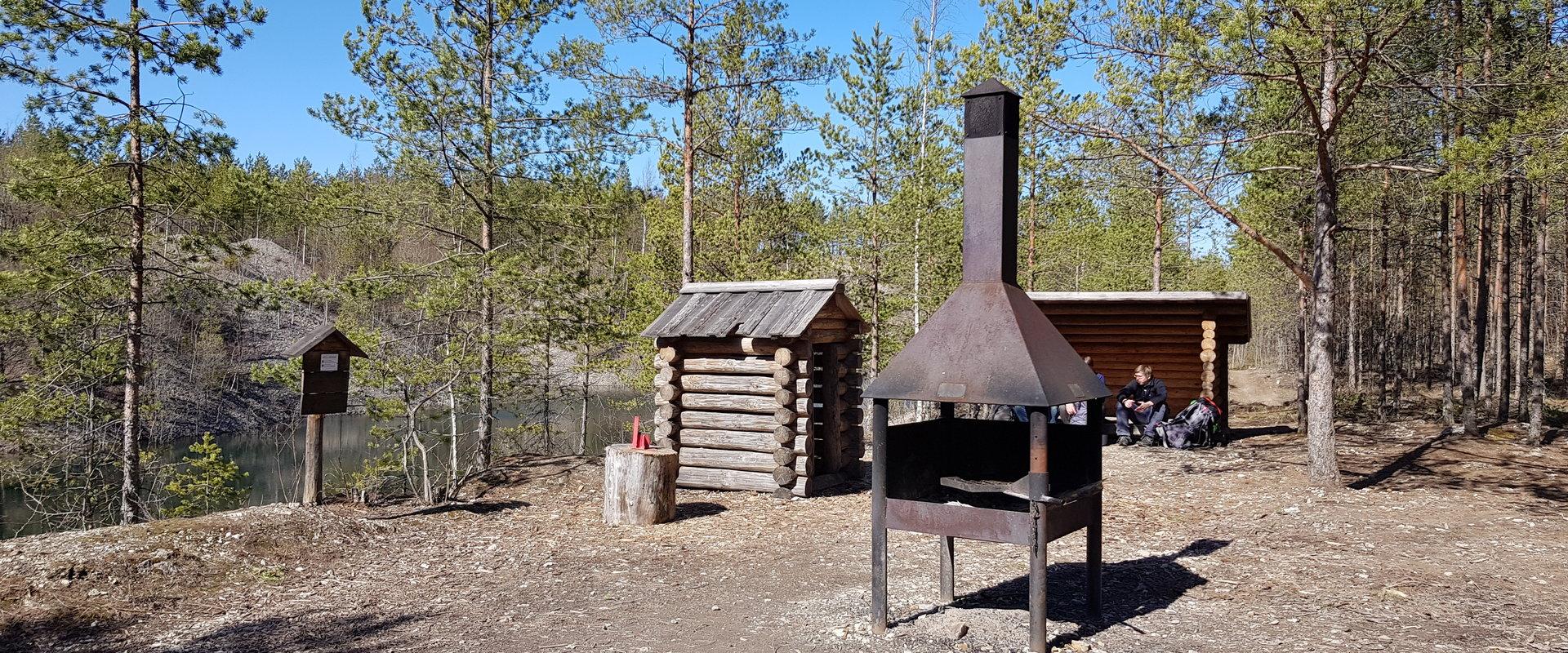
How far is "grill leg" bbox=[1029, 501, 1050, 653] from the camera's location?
5.00m

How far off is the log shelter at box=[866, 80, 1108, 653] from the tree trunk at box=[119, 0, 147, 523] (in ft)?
29.3

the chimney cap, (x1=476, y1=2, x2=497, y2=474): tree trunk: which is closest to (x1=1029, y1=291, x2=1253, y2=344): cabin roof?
(x1=476, y1=2, x2=497, y2=474): tree trunk

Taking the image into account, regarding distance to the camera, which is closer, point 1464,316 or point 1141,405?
point 1464,316

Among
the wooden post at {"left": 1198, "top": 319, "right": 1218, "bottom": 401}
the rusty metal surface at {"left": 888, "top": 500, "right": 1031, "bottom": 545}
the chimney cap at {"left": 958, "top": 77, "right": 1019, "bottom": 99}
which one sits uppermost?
the chimney cap at {"left": 958, "top": 77, "right": 1019, "bottom": 99}

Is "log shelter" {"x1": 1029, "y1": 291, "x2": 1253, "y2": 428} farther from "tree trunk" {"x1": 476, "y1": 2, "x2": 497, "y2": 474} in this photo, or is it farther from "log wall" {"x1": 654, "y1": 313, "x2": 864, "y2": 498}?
"tree trunk" {"x1": 476, "y1": 2, "x2": 497, "y2": 474}

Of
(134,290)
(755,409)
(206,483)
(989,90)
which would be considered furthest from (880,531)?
(134,290)

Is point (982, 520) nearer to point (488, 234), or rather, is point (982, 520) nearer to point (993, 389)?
point (993, 389)

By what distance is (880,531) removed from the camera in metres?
5.48

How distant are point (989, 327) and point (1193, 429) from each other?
32.1ft

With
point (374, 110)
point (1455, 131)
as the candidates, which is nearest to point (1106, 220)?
point (1455, 131)

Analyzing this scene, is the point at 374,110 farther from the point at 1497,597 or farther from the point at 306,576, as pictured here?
the point at 1497,597

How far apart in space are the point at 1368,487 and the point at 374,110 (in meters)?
12.7

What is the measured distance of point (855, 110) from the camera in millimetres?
20828

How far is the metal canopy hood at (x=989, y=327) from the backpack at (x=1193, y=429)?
902 cm
